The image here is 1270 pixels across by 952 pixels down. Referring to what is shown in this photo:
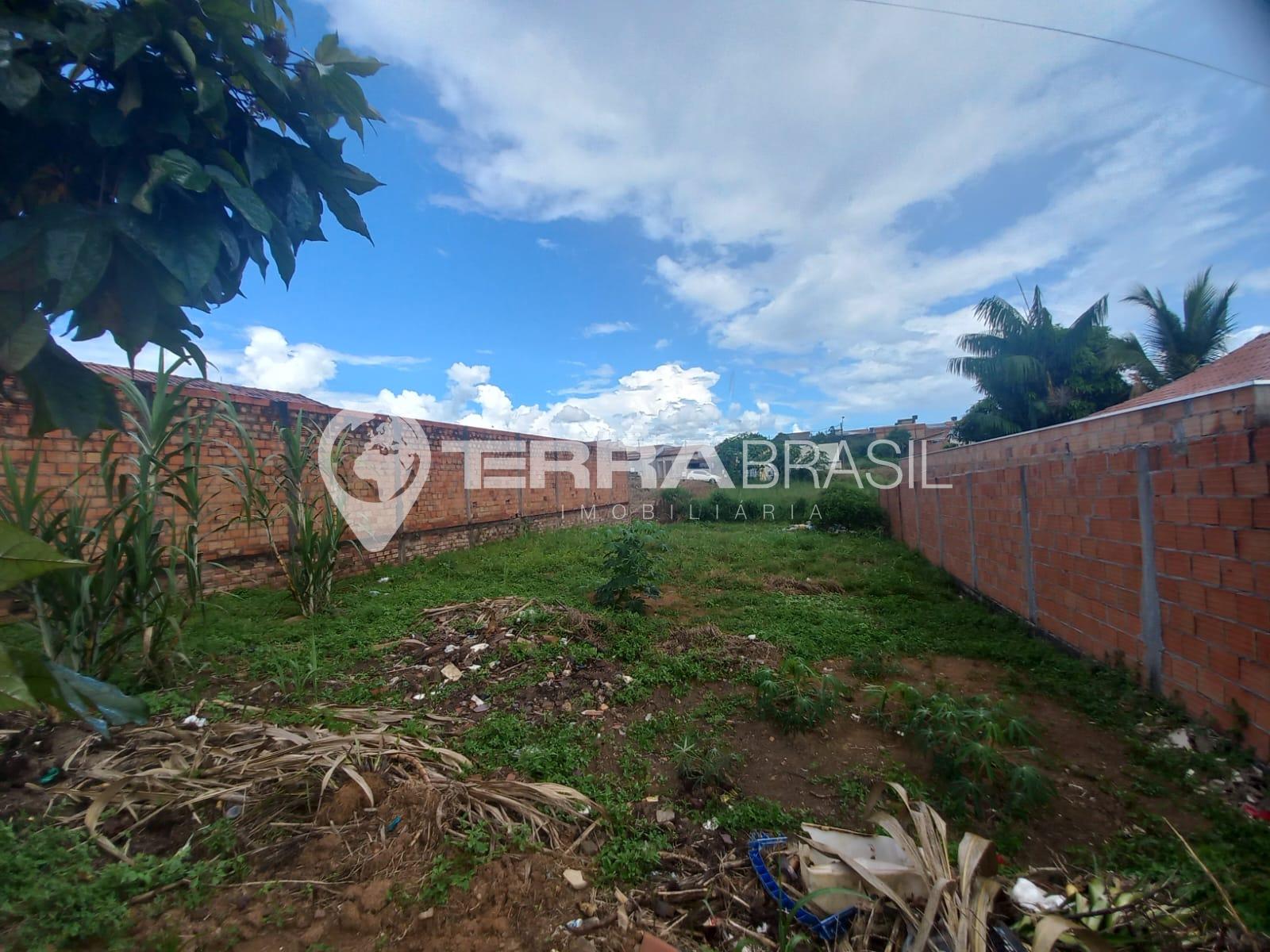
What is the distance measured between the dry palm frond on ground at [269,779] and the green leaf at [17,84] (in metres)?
1.89

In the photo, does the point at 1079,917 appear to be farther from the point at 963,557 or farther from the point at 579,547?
the point at 579,547

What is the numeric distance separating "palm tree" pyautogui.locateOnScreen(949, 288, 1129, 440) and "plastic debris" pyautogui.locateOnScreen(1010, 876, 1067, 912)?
12.5 meters

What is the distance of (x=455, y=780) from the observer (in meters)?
2.04

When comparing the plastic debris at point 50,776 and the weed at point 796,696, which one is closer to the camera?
the plastic debris at point 50,776

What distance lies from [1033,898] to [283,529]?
5.82 metres

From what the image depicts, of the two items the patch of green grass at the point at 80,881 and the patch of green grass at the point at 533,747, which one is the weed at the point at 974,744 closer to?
the patch of green grass at the point at 533,747

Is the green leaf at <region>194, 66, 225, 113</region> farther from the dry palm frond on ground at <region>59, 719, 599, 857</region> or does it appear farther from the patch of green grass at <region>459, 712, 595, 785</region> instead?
the patch of green grass at <region>459, 712, 595, 785</region>

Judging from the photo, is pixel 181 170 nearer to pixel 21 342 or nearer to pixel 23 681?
pixel 21 342

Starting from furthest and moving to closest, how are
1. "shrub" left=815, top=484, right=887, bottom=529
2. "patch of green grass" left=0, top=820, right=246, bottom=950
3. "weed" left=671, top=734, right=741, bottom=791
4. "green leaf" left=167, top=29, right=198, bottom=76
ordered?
"shrub" left=815, top=484, right=887, bottom=529 < "weed" left=671, top=734, right=741, bottom=791 < "patch of green grass" left=0, top=820, right=246, bottom=950 < "green leaf" left=167, top=29, right=198, bottom=76

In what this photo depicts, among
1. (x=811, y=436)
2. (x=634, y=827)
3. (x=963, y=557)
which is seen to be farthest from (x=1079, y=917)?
(x=811, y=436)

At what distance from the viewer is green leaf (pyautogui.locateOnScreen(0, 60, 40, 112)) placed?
64cm

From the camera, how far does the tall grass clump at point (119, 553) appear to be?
2.02 meters

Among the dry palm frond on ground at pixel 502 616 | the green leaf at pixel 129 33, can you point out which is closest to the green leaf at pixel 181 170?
the green leaf at pixel 129 33

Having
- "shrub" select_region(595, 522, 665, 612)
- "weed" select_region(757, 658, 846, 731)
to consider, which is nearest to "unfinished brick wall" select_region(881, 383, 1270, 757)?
"weed" select_region(757, 658, 846, 731)
